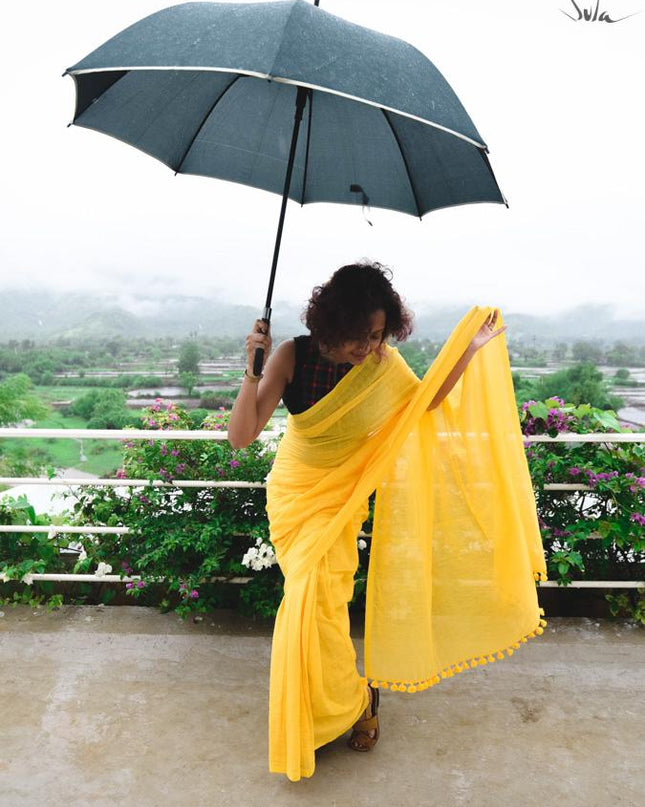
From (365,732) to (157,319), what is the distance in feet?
15.0

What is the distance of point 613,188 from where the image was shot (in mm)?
5855

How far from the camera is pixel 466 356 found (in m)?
2.09

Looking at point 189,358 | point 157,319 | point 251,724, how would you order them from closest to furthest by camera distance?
1. point 251,724
2. point 189,358
3. point 157,319

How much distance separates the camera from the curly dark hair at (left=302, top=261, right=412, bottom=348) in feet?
6.05

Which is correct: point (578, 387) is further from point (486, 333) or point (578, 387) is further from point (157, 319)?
point (157, 319)

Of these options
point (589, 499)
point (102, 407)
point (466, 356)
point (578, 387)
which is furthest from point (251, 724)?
point (102, 407)

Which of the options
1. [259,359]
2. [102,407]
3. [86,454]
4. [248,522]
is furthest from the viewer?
[102,407]

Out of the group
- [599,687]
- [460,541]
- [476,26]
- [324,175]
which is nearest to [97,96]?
[324,175]

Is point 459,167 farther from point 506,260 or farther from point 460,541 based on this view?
point 506,260

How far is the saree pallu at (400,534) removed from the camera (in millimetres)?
1939

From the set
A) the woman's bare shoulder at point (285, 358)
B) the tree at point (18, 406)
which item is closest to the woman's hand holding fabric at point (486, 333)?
the woman's bare shoulder at point (285, 358)

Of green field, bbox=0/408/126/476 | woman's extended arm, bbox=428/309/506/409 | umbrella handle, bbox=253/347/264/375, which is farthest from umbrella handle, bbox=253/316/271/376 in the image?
green field, bbox=0/408/126/476

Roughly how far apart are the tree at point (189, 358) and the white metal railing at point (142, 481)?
126cm

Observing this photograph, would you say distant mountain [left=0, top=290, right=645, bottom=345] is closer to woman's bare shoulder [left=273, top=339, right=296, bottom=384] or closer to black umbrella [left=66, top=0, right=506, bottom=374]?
black umbrella [left=66, top=0, right=506, bottom=374]
